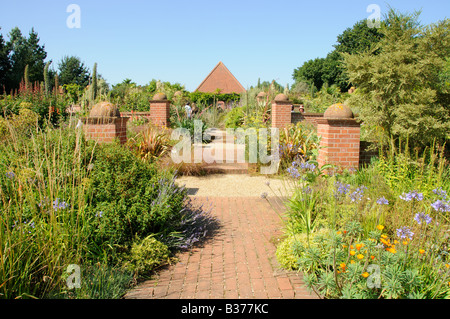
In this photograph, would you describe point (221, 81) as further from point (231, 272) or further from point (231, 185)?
point (231, 272)

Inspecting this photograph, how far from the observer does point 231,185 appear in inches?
252

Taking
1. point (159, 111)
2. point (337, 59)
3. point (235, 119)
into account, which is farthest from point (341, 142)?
point (337, 59)

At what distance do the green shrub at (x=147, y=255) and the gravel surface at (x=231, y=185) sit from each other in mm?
2677

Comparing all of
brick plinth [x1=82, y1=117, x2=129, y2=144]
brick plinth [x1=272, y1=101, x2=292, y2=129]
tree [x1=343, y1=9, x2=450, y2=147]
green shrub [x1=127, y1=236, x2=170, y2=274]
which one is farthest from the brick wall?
green shrub [x1=127, y1=236, x2=170, y2=274]

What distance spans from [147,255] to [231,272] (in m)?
0.78

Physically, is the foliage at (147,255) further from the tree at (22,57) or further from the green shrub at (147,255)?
the tree at (22,57)

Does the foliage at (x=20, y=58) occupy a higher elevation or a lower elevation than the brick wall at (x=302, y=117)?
higher

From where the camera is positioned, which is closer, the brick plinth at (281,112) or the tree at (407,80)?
the tree at (407,80)

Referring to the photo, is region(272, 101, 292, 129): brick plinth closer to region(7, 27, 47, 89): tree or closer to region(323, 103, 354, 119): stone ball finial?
region(323, 103, 354, 119): stone ball finial

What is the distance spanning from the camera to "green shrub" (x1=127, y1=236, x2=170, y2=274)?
2779 millimetres

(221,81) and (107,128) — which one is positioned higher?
(221,81)

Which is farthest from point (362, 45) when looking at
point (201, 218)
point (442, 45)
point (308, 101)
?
point (201, 218)

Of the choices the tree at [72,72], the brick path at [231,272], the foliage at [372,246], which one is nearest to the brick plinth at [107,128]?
the brick path at [231,272]

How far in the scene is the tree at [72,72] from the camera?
2925 cm
